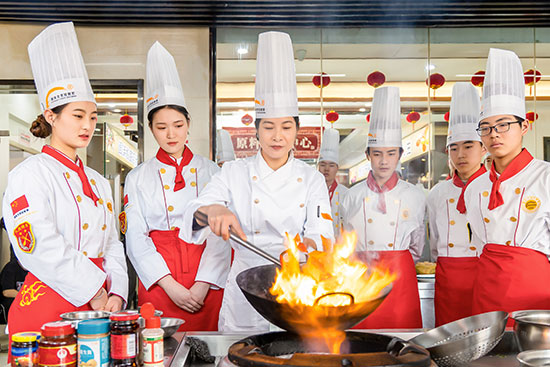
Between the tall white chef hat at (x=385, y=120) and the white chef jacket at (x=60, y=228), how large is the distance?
6.68 feet

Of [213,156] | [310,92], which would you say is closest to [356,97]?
[310,92]

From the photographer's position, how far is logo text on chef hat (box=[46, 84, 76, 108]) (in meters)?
2.07

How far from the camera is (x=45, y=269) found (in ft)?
6.08

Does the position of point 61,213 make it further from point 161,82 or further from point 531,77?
point 531,77

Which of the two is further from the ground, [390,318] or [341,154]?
[341,154]

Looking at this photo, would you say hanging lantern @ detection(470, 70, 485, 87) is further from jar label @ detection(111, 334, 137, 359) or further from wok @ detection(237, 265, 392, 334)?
jar label @ detection(111, 334, 137, 359)

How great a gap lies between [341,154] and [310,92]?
2.05 feet

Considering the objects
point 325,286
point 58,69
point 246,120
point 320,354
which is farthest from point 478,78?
point 320,354

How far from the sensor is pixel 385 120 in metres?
3.49

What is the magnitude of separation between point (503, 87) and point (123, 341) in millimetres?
2316

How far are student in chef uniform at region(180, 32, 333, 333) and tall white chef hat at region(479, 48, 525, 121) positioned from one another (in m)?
1.02

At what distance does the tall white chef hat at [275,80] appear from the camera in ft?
7.91

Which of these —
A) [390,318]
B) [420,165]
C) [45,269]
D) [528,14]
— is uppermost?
[528,14]

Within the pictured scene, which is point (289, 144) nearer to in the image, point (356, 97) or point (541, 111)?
point (356, 97)
